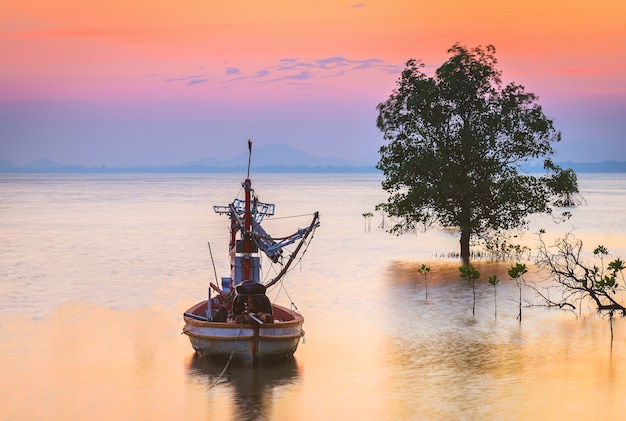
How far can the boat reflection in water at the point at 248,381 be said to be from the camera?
2335 centimetres

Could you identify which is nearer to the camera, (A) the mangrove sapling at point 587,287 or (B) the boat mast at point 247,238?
(A) the mangrove sapling at point 587,287

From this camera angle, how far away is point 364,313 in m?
37.7

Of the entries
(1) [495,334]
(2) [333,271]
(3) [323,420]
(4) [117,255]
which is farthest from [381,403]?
(4) [117,255]

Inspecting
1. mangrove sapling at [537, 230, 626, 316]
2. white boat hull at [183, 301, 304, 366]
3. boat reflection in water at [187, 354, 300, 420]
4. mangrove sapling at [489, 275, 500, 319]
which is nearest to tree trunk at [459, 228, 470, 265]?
mangrove sapling at [537, 230, 626, 316]

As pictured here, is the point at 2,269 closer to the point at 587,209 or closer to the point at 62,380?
the point at 62,380

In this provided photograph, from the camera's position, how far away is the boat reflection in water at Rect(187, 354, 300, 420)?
2335 centimetres

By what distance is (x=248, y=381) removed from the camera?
25156 millimetres

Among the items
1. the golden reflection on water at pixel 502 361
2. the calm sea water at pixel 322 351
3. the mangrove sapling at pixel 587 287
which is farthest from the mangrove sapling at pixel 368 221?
the golden reflection on water at pixel 502 361

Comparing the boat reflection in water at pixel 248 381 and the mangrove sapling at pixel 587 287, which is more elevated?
the mangrove sapling at pixel 587 287

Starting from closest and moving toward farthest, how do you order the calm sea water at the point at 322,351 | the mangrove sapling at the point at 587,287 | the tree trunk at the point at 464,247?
the calm sea water at the point at 322,351 < the mangrove sapling at the point at 587,287 < the tree trunk at the point at 464,247

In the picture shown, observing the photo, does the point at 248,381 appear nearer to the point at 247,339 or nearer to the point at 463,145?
the point at 247,339

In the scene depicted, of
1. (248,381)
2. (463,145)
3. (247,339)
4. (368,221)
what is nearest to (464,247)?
(463,145)

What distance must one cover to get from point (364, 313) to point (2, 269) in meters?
27.2

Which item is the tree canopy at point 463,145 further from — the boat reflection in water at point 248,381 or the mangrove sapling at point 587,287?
the boat reflection in water at point 248,381
